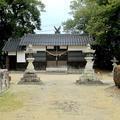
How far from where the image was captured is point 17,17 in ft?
184

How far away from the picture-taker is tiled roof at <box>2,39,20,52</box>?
4972 cm

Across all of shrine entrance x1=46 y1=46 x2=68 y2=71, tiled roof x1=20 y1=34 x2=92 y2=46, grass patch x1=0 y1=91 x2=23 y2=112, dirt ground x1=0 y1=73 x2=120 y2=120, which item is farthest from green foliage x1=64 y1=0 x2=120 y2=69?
grass patch x1=0 y1=91 x2=23 y2=112

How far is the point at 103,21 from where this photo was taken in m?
43.1

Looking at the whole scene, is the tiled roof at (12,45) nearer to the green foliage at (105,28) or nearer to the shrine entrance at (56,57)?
the shrine entrance at (56,57)

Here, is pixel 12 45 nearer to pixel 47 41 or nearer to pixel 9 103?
pixel 47 41

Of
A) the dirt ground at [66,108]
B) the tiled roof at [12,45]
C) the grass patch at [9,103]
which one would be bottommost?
the dirt ground at [66,108]

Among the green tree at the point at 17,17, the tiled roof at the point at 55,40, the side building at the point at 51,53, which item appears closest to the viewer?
the side building at the point at 51,53

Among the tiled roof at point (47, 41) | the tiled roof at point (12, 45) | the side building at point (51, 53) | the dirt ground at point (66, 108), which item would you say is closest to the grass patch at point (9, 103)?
the dirt ground at point (66, 108)

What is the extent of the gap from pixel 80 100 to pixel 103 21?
25.4 m

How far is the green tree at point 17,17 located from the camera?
5509 centimetres

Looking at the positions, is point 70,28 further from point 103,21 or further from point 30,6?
point 103,21

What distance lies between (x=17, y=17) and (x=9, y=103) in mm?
39979

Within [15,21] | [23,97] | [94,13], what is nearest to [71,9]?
[15,21]

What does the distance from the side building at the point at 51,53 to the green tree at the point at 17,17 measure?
5705mm
